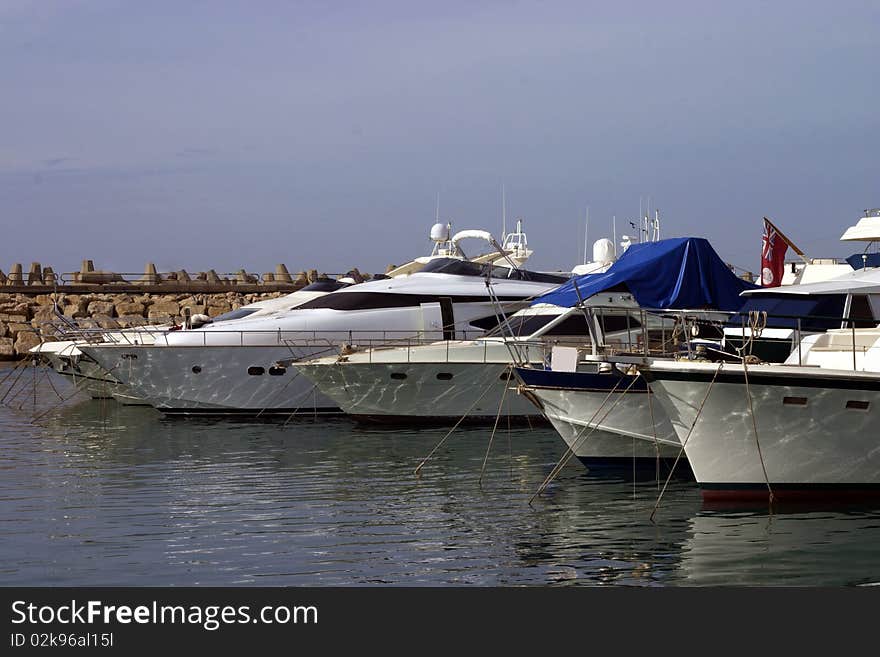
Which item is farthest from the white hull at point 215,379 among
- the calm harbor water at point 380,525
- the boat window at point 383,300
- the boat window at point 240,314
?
the boat window at point 240,314

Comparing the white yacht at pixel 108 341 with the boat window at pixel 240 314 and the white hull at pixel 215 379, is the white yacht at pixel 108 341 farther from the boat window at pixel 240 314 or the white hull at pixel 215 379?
the white hull at pixel 215 379

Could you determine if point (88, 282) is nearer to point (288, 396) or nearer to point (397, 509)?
point (288, 396)

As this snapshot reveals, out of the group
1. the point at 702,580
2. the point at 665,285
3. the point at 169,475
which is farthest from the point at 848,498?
the point at 169,475

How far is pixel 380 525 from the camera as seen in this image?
14625 millimetres

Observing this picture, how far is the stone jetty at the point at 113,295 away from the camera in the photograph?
5099 centimetres

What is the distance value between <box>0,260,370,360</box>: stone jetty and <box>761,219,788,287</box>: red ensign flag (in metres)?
31.0

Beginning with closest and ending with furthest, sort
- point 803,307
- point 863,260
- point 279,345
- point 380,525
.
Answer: point 380,525 → point 803,307 → point 863,260 → point 279,345

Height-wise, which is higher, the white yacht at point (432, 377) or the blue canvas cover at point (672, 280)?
the blue canvas cover at point (672, 280)

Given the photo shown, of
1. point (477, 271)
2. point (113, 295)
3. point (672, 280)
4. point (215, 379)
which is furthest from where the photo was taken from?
point (113, 295)

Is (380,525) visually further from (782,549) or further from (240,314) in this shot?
(240,314)

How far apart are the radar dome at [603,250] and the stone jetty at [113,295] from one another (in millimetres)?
23893

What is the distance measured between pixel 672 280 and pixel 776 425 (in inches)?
208

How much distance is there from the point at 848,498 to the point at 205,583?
8026 millimetres

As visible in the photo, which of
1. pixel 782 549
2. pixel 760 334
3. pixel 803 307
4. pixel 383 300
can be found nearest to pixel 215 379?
pixel 383 300
